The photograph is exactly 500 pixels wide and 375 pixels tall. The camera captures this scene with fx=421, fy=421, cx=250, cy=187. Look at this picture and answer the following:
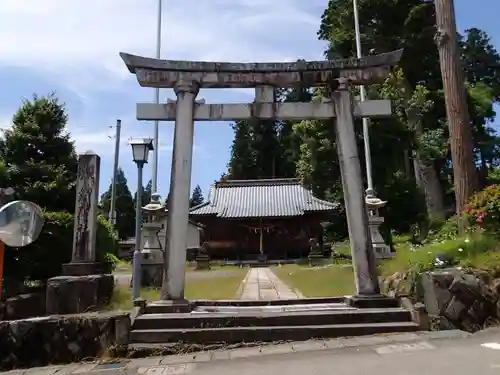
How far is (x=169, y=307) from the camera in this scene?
7082 mm

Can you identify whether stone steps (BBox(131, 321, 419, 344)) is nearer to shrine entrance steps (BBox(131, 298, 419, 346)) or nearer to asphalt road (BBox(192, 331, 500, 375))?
shrine entrance steps (BBox(131, 298, 419, 346))

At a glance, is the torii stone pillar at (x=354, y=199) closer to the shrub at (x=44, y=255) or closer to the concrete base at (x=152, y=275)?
the shrub at (x=44, y=255)

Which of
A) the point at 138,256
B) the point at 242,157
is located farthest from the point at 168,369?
the point at 242,157

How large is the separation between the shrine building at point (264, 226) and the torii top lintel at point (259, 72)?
20317mm

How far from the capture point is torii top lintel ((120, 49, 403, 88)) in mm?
8070

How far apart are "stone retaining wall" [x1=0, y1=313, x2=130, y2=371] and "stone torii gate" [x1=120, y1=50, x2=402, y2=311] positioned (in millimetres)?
1913

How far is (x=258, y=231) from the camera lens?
30.1m

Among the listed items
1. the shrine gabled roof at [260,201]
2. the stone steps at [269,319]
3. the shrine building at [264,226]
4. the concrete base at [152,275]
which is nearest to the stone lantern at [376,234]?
the stone steps at [269,319]

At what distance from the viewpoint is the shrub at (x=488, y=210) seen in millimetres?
7848

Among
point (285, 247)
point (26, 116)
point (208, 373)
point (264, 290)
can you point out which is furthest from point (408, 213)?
point (208, 373)

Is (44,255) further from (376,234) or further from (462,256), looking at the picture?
(376,234)

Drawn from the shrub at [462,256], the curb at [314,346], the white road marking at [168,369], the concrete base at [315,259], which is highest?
the shrub at [462,256]

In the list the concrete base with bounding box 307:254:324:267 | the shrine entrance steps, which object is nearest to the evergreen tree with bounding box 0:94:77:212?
the shrine entrance steps

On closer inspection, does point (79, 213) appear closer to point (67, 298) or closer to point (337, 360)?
point (67, 298)
